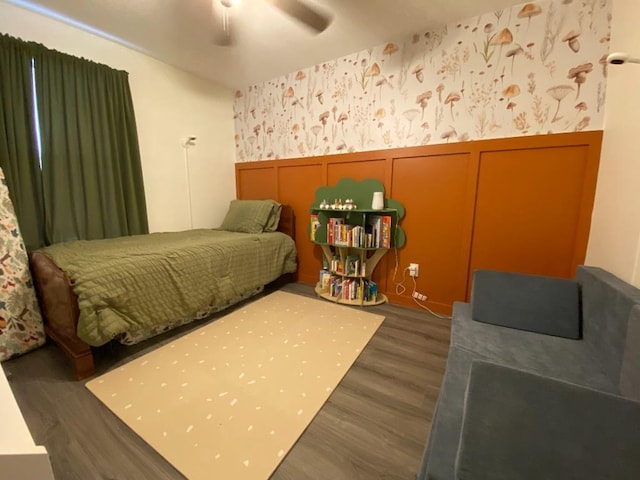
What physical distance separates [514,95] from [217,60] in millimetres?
2849

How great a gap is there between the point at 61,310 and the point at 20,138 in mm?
1449

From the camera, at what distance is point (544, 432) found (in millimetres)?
615

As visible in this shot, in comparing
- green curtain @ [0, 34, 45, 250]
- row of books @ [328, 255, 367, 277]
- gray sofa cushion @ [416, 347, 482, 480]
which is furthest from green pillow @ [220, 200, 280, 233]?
gray sofa cushion @ [416, 347, 482, 480]

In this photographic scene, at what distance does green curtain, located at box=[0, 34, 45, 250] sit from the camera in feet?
6.40

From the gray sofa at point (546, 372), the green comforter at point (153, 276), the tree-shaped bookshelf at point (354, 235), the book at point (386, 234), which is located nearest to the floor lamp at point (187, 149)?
the green comforter at point (153, 276)

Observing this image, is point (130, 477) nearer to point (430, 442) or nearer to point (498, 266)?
point (430, 442)

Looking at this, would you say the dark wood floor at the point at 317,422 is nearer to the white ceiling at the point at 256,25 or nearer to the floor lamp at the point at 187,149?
the floor lamp at the point at 187,149

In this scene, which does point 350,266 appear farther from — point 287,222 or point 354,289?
point 287,222

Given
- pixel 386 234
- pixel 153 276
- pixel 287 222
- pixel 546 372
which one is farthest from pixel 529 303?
pixel 287 222

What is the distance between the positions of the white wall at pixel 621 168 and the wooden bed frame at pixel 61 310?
296 cm

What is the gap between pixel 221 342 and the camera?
197 centimetres

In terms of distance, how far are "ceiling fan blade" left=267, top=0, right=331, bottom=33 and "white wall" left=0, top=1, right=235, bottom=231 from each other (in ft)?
6.69

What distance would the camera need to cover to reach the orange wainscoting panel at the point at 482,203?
1.96m

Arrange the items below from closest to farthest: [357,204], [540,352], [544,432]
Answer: [544,432]
[540,352]
[357,204]
